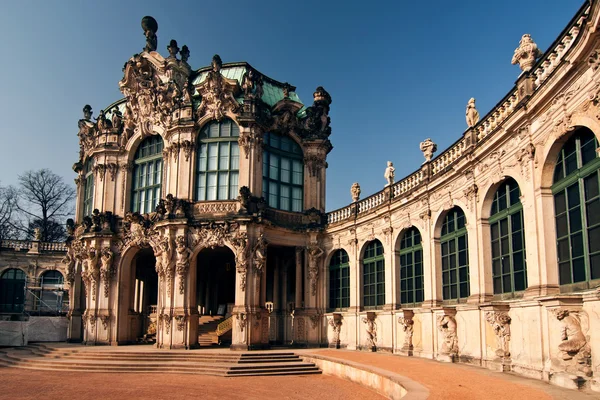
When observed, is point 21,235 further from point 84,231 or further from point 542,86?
point 542,86

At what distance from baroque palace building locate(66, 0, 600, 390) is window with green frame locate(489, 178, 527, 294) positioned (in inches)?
2.7

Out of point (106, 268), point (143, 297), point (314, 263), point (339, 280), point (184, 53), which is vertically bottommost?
point (143, 297)

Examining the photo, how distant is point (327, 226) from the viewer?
1264 inches

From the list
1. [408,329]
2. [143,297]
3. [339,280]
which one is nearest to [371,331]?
[408,329]

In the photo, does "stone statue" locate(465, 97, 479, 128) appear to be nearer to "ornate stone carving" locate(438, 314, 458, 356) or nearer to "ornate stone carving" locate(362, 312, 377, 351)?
"ornate stone carving" locate(438, 314, 458, 356)

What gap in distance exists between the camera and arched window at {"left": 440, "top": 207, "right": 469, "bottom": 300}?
20781 millimetres

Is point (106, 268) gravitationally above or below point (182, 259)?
below

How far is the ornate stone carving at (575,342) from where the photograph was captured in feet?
41.8

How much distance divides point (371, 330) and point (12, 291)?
28.6 m

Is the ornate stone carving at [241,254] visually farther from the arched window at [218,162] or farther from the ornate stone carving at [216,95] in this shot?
the ornate stone carving at [216,95]

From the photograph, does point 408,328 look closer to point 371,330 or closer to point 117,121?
point 371,330

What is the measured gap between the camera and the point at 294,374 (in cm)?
2250

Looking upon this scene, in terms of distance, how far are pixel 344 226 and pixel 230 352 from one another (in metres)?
9.20

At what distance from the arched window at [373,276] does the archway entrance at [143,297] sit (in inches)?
498
